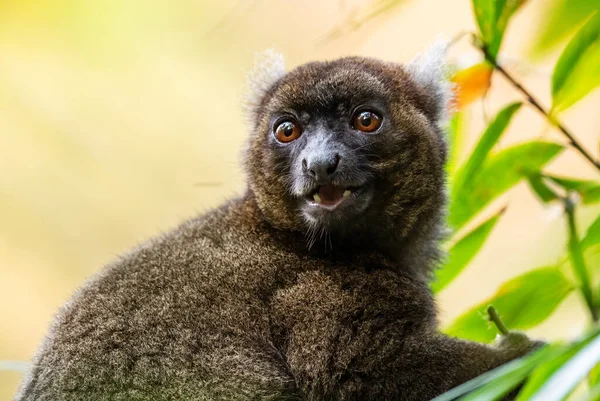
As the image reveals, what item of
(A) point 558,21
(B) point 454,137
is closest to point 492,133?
(A) point 558,21

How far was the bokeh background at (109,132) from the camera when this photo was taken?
31.2 ft

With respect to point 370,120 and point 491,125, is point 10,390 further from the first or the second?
point 491,125

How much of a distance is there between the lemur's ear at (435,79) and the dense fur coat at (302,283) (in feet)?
0.05

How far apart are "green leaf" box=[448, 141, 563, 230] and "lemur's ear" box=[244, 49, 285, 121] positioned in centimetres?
191

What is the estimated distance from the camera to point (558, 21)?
3.62 m

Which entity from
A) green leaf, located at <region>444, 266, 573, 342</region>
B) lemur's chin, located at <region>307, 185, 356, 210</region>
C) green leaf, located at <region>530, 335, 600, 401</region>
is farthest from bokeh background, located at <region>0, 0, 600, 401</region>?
green leaf, located at <region>530, 335, 600, 401</region>

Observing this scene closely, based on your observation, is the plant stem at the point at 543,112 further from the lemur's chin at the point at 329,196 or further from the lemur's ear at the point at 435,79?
the lemur's ear at the point at 435,79

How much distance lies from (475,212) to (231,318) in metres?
1.75

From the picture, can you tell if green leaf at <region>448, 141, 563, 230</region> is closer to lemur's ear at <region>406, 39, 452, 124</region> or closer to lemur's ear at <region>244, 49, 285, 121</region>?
lemur's ear at <region>406, 39, 452, 124</region>

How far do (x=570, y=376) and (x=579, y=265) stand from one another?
155cm

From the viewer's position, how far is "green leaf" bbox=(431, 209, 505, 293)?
4.22 metres

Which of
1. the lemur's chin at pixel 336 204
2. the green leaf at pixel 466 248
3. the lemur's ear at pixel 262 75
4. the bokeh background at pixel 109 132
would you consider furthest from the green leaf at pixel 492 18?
the bokeh background at pixel 109 132

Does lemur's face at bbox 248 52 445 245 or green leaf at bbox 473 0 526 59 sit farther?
lemur's face at bbox 248 52 445 245

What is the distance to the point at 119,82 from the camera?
10133mm
